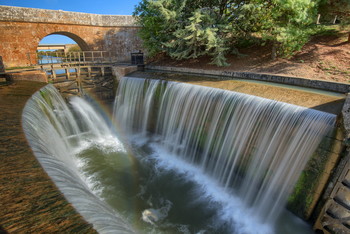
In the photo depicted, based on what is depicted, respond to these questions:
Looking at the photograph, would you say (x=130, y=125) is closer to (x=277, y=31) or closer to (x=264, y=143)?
(x=264, y=143)

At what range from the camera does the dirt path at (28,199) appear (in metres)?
1.97

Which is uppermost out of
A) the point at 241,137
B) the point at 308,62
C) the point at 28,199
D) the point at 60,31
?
the point at 60,31

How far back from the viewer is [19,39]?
1503cm

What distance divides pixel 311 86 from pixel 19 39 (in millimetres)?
19058

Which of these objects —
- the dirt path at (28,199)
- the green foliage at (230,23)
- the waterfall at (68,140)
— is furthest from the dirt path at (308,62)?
the dirt path at (28,199)

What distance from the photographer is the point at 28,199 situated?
2314 millimetres

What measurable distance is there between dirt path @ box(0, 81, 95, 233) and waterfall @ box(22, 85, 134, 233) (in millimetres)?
127

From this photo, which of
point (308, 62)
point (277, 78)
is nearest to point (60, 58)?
point (277, 78)

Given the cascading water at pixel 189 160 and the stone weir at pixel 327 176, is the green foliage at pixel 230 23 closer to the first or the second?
the cascading water at pixel 189 160

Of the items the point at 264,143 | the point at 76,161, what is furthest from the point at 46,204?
the point at 76,161

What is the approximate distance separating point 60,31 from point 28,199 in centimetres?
1840

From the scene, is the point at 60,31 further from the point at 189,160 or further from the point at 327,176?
the point at 327,176

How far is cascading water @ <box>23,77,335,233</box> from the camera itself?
5098 mm

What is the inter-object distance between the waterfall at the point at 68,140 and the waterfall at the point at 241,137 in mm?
3230
